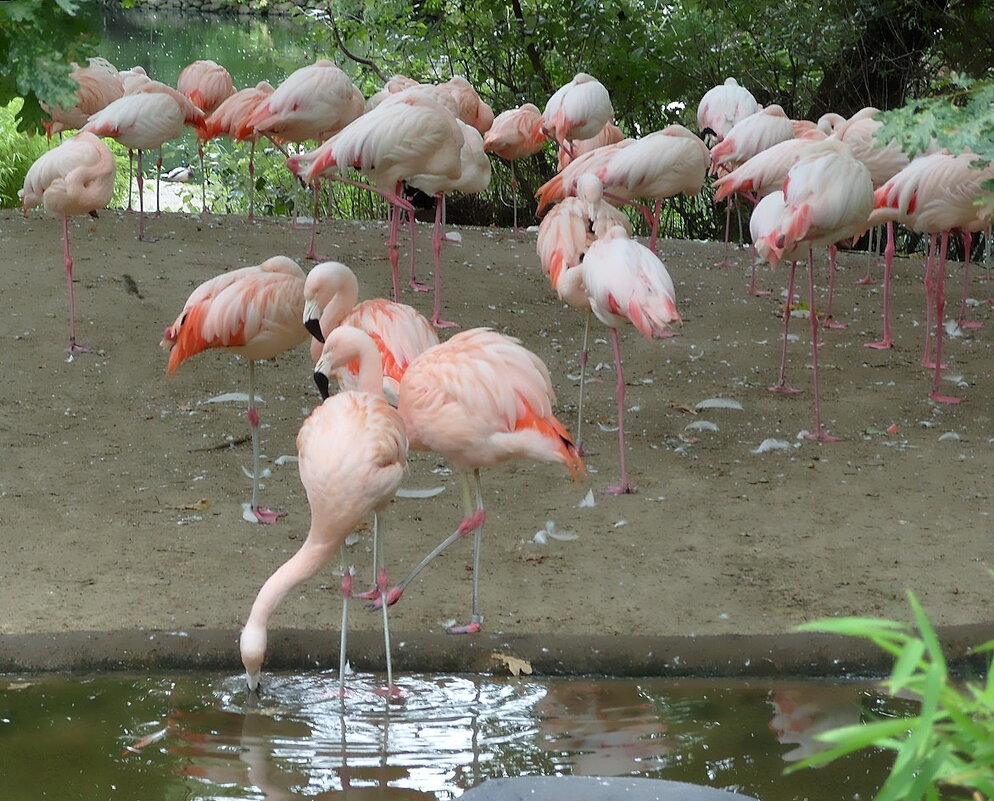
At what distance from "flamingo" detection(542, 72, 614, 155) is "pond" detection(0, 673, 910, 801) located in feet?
16.2

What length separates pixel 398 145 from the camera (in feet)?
19.2

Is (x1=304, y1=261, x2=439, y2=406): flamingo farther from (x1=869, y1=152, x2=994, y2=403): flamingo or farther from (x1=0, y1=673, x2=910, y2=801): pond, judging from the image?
(x1=869, y1=152, x2=994, y2=403): flamingo

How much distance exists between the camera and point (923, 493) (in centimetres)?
454

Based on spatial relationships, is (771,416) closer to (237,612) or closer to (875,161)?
(875,161)

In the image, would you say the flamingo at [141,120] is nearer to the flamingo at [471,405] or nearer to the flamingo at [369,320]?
the flamingo at [369,320]

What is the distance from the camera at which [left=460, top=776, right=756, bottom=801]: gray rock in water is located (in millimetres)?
1886

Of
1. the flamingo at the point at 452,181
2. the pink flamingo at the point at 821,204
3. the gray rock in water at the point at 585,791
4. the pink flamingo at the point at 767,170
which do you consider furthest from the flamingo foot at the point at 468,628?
the pink flamingo at the point at 767,170

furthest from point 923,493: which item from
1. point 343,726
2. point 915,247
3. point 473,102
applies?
point 915,247

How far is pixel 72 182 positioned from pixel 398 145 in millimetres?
1496

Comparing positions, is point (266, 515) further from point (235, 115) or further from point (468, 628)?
point (235, 115)

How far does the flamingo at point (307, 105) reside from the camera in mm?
6918

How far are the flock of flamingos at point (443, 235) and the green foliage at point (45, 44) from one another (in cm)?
138

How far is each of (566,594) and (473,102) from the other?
5652mm

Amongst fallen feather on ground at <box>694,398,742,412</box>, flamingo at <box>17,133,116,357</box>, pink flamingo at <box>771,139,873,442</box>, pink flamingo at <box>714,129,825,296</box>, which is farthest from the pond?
pink flamingo at <box>714,129,825,296</box>
